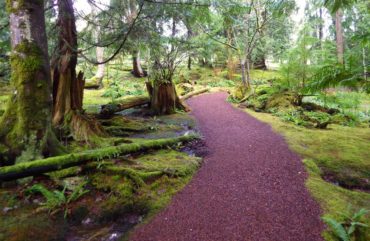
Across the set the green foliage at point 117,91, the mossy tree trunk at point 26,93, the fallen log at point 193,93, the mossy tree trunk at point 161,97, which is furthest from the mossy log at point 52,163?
the fallen log at point 193,93

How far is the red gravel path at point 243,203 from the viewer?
3.04m

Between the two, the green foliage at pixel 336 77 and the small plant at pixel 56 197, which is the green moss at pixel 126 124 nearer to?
the small plant at pixel 56 197

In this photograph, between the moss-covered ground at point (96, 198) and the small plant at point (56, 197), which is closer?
the moss-covered ground at point (96, 198)

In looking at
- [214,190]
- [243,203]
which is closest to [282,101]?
[214,190]

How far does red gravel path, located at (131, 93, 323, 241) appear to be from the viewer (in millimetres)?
3043

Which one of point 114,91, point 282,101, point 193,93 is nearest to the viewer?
point 282,101

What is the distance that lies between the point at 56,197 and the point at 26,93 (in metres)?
1.87

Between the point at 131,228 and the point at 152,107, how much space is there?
7.21 meters

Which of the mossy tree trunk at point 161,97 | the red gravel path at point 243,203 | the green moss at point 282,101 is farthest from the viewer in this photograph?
the green moss at point 282,101

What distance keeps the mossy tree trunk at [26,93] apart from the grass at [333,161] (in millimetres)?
4452

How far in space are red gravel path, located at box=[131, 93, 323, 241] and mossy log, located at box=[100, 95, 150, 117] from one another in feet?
12.6

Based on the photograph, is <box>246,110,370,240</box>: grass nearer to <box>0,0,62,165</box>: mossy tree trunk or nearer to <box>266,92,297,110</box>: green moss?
<box>266,92,297,110</box>: green moss

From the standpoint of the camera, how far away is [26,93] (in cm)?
421

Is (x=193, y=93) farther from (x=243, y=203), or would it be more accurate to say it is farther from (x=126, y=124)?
(x=243, y=203)
